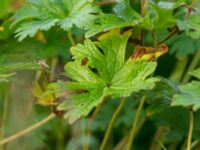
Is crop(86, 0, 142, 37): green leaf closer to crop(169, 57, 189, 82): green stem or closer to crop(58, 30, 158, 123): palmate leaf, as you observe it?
crop(58, 30, 158, 123): palmate leaf

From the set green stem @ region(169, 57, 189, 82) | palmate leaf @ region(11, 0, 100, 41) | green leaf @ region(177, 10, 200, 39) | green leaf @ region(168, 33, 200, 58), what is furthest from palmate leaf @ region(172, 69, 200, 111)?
green stem @ region(169, 57, 189, 82)

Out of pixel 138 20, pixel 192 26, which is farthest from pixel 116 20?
pixel 192 26

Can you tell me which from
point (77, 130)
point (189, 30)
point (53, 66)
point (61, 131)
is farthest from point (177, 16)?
point (61, 131)

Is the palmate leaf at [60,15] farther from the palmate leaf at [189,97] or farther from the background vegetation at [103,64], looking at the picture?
the palmate leaf at [189,97]

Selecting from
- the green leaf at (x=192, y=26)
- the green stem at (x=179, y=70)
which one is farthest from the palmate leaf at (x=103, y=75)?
the green stem at (x=179, y=70)

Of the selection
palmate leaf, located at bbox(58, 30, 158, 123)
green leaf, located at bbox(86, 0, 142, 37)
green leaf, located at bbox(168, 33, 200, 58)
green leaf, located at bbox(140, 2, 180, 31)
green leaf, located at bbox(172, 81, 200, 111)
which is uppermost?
green leaf, located at bbox(86, 0, 142, 37)

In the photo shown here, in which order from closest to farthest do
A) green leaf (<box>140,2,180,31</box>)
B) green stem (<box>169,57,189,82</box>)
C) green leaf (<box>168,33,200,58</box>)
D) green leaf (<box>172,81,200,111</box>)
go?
green leaf (<box>172,81,200,111</box>), green leaf (<box>140,2,180,31</box>), green leaf (<box>168,33,200,58</box>), green stem (<box>169,57,189,82</box>)
